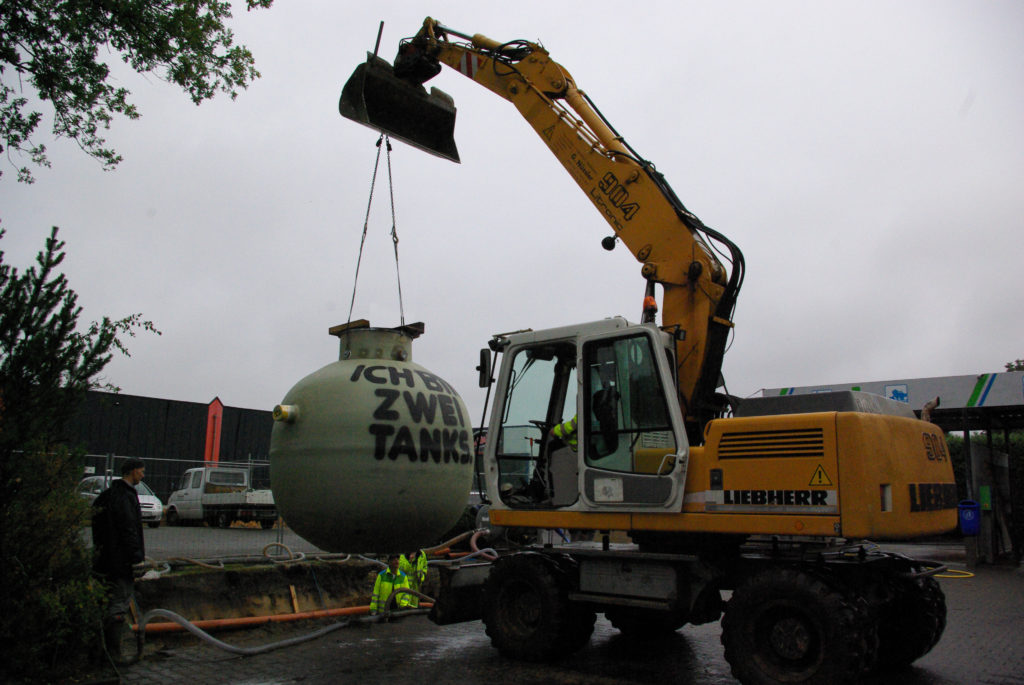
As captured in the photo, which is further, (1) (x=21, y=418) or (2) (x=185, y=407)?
(2) (x=185, y=407)

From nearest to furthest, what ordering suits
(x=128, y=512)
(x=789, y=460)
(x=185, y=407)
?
(x=789, y=460) → (x=128, y=512) → (x=185, y=407)

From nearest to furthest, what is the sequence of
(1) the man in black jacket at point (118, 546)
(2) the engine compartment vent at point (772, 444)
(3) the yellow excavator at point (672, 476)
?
(3) the yellow excavator at point (672, 476), (2) the engine compartment vent at point (772, 444), (1) the man in black jacket at point (118, 546)

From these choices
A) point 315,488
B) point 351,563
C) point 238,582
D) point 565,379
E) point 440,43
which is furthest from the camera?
point 351,563

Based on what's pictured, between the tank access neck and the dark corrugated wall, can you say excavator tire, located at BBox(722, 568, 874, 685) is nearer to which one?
the tank access neck

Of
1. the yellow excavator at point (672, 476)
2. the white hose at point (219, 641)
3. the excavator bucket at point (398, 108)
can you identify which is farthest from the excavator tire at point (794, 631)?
the white hose at point (219, 641)

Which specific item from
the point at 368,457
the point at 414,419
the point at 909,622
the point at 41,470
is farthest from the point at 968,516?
the point at 41,470

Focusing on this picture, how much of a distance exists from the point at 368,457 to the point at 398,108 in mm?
2541

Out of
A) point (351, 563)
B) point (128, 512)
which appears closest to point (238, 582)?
point (351, 563)

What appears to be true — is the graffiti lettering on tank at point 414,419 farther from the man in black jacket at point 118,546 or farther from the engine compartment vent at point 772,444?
the man in black jacket at point 118,546

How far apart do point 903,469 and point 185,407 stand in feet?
88.7

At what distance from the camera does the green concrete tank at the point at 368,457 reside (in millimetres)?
3363

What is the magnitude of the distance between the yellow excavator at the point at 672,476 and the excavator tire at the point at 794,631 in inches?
0.5

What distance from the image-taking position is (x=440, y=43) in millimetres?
9406

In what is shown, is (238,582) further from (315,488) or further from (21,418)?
(315,488)
